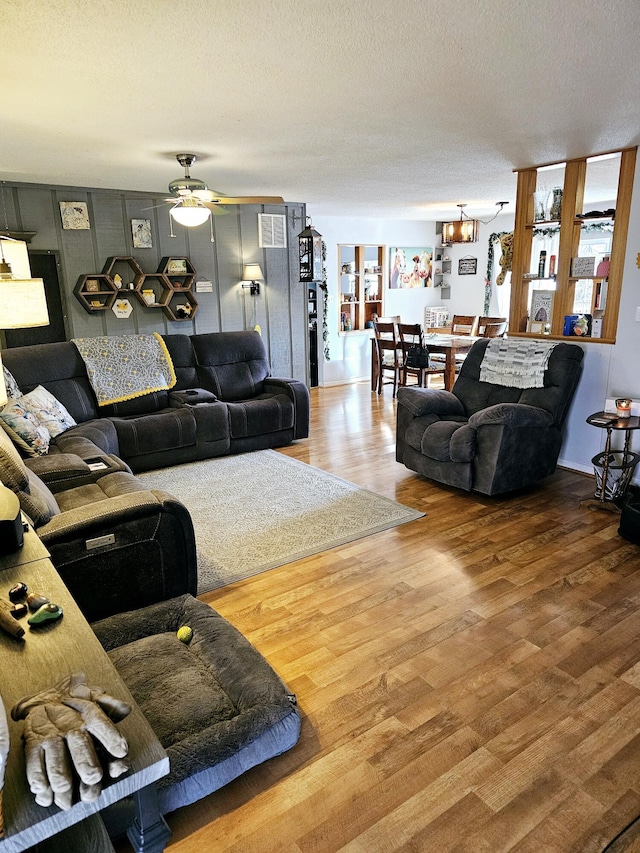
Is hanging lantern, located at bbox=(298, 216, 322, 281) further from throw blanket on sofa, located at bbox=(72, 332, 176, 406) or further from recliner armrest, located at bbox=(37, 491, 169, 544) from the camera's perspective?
recliner armrest, located at bbox=(37, 491, 169, 544)

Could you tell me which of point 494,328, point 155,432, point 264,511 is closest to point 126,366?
point 155,432

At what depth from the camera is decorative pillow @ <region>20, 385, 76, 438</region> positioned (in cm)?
399

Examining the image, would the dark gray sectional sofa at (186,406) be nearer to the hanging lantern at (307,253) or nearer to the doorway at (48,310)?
the doorway at (48,310)

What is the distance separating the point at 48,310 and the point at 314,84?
3.95 metres

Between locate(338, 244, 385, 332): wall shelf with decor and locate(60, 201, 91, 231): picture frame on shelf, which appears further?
locate(338, 244, 385, 332): wall shelf with decor

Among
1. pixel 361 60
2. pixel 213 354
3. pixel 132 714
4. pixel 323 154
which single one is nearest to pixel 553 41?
pixel 361 60

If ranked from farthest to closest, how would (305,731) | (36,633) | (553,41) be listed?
(553,41) → (305,731) → (36,633)

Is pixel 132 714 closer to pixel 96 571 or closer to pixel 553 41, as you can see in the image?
pixel 96 571

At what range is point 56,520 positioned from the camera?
231cm

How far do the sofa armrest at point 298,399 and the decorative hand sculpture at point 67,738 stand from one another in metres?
4.37

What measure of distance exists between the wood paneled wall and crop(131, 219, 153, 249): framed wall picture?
0.04 metres

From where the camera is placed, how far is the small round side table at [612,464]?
378cm

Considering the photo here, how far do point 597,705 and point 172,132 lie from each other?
368cm

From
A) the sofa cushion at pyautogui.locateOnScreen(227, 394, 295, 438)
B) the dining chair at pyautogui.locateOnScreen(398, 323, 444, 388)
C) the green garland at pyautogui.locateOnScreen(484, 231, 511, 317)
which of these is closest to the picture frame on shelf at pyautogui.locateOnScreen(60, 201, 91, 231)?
the sofa cushion at pyautogui.locateOnScreen(227, 394, 295, 438)
